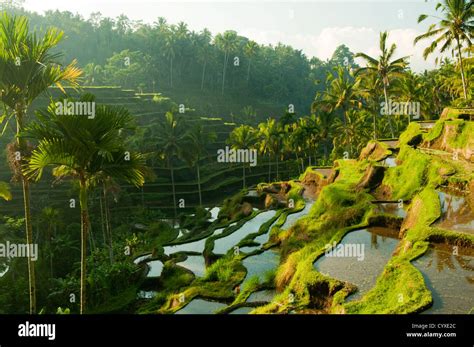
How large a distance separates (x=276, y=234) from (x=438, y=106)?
46.7m

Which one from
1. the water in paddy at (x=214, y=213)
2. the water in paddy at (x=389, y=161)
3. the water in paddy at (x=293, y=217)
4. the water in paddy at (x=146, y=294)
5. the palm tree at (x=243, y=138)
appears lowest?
the water in paddy at (x=146, y=294)

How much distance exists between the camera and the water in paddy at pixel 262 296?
1491 cm

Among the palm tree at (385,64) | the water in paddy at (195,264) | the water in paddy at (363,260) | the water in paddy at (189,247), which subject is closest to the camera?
the water in paddy at (363,260)

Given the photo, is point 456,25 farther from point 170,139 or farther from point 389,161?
point 170,139

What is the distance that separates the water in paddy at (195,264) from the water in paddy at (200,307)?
19.6ft

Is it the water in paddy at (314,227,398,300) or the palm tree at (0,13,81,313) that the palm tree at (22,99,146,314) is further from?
the water in paddy at (314,227,398,300)

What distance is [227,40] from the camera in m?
101

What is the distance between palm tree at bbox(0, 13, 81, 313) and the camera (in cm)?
856

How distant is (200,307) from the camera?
55.2 feet

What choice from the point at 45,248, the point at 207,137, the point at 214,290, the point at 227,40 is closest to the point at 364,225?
the point at 214,290

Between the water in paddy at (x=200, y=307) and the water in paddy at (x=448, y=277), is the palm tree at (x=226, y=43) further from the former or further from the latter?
the water in paddy at (x=448, y=277)

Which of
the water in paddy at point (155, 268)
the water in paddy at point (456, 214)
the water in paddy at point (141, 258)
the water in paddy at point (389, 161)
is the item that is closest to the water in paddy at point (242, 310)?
the water in paddy at point (456, 214)
